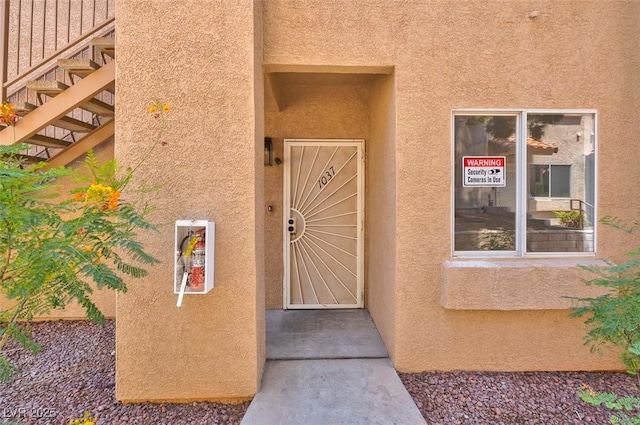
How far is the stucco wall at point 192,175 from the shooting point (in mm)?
3359

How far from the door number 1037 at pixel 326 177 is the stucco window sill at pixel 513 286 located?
8.13ft

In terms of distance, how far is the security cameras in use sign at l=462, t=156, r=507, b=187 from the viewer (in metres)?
3.81

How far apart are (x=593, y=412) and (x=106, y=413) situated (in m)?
4.88

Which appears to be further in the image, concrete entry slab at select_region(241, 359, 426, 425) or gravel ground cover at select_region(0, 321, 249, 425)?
gravel ground cover at select_region(0, 321, 249, 425)

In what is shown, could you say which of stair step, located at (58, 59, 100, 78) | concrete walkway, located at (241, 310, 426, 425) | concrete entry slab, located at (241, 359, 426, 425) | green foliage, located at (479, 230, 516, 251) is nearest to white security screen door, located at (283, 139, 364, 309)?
concrete walkway, located at (241, 310, 426, 425)

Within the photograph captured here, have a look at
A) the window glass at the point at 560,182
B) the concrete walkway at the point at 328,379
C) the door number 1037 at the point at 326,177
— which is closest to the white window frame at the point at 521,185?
the window glass at the point at 560,182

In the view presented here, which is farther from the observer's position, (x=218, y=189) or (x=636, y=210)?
(x=636, y=210)

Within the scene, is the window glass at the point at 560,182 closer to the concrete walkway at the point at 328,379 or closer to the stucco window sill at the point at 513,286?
the stucco window sill at the point at 513,286

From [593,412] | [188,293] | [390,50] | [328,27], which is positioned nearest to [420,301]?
[593,412]

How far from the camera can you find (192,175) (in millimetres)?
3383

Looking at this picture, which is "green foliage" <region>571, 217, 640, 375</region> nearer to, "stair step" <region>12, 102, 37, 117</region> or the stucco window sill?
the stucco window sill

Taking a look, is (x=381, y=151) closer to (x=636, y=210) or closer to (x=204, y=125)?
(x=204, y=125)

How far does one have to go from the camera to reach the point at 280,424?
2939 mm

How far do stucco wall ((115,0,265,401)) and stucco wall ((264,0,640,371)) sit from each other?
71cm
